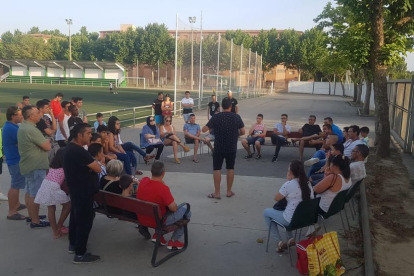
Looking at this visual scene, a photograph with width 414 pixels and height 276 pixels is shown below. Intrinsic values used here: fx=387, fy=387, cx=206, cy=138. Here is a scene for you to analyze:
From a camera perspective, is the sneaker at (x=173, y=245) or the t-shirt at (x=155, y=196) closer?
the t-shirt at (x=155, y=196)

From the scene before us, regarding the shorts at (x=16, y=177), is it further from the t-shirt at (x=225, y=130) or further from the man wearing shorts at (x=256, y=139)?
the man wearing shorts at (x=256, y=139)

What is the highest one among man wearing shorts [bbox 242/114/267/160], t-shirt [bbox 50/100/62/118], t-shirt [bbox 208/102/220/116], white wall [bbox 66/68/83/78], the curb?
white wall [bbox 66/68/83/78]

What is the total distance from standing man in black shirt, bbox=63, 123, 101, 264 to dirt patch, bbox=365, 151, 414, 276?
332 cm

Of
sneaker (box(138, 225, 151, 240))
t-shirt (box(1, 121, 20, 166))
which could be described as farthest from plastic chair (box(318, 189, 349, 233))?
t-shirt (box(1, 121, 20, 166))

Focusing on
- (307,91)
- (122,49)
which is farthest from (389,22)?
(122,49)

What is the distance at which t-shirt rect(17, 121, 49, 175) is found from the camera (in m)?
5.11

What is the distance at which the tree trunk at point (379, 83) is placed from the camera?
9.82 meters

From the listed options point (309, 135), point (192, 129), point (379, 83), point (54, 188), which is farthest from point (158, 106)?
point (54, 188)

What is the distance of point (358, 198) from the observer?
277 inches

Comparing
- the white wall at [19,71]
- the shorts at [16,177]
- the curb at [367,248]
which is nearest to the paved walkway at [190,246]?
the curb at [367,248]

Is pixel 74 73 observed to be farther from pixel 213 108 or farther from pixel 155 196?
pixel 155 196

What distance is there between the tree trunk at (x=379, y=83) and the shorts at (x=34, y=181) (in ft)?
28.0

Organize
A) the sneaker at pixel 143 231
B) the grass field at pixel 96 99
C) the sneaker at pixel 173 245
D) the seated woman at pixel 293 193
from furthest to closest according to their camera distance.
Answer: the grass field at pixel 96 99 < the sneaker at pixel 143 231 < the sneaker at pixel 173 245 < the seated woman at pixel 293 193

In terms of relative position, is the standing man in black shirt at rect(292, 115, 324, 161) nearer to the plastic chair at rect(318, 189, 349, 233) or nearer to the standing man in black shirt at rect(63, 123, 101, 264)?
the plastic chair at rect(318, 189, 349, 233)
